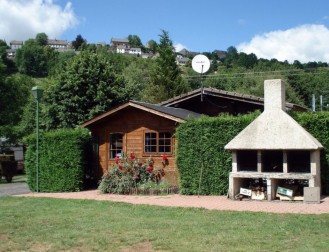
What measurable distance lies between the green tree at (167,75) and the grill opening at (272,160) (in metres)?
34.4

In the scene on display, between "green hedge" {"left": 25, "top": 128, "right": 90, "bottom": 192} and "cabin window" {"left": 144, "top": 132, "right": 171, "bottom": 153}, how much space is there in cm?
→ 254

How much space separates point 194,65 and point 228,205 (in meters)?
8.89

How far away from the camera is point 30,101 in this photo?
46.2 meters

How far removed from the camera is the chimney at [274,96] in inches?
538

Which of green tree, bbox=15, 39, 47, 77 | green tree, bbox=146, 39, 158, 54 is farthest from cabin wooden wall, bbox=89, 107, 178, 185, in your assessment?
green tree, bbox=146, 39, 158, 54

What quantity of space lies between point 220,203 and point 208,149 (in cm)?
264

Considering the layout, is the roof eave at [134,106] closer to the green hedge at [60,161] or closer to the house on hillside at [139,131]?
the house on hillside at [139,131]

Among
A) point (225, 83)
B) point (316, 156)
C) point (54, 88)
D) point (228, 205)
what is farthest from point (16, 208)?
point (225, 83)

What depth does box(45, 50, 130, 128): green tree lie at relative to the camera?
28266 mm

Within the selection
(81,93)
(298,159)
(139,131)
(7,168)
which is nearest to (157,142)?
(139,131)

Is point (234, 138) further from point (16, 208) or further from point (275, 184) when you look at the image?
point (16, 208)

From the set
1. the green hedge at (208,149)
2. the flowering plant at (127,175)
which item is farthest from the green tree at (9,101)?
the green hedge at (208,149)

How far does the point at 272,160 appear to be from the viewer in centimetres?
1442

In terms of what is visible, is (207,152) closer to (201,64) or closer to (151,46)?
(201,64)
